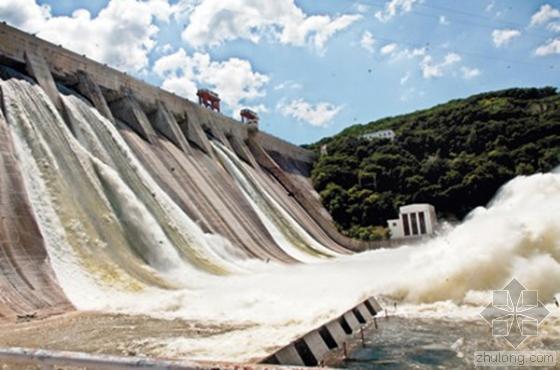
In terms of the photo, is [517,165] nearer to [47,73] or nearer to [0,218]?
[47,73]

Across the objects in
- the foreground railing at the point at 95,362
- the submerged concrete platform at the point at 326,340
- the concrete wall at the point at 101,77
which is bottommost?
the submerged concrete platform at the point at 326,340

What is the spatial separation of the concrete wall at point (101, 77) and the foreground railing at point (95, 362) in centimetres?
1815

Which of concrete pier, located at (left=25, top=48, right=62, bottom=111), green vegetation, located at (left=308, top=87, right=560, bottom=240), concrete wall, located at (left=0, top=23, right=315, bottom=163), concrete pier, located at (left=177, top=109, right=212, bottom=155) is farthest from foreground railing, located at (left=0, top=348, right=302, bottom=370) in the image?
green vegetation, located at (left=308, top=87, right=560, bottom=240)

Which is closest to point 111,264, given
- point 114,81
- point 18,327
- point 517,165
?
point 18,327

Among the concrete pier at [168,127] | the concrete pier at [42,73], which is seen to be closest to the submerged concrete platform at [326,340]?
the concrete pier at [42,73]

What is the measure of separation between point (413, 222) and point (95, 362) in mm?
35295

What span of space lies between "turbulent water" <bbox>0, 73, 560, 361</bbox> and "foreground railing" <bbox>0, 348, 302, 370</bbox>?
3419 millimetres

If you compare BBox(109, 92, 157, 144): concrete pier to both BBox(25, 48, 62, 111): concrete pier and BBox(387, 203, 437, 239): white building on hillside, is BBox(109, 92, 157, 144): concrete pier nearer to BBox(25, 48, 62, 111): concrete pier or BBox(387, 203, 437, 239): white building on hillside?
BBox(25, 48, 62, 111): concrete pier

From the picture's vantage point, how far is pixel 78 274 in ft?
37.1

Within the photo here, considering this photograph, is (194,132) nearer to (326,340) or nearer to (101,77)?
(101,77)

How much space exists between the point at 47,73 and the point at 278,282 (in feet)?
40.4

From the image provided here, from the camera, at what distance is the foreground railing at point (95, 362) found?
2287mm

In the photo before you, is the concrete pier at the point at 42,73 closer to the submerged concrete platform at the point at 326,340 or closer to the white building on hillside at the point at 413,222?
the submerged concrete platform at the point at 326,340

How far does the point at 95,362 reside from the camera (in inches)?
100
